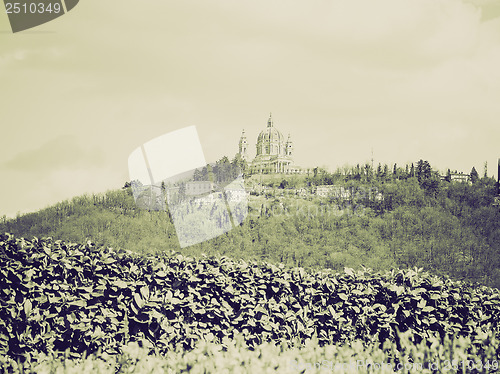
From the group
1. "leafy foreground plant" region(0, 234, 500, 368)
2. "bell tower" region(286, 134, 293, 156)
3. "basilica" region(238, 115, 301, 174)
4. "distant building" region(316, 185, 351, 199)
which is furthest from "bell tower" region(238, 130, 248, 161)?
"leafy foreground plant" region(0, 234, 500, 368)

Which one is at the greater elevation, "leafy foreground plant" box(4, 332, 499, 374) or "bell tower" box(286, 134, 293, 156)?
"bell tower" box(286, 134, 293, 156)

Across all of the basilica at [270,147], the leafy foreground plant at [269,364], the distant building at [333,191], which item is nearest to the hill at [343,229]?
the distant building at [333,191]

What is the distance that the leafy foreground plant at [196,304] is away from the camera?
A: 6332 millimetres

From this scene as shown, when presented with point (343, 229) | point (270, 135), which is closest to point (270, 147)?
point (270, 135)

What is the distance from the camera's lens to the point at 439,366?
5.58 m

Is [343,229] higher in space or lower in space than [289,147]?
lower

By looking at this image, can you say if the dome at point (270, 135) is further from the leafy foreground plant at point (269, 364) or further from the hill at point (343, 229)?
the leafy foreground plant at point (269, 364)

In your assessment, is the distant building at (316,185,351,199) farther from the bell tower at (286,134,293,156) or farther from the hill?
the bell tower at (286,134,293,156)

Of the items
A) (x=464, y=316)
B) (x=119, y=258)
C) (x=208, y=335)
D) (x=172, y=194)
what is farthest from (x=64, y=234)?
(x=464, y=316)

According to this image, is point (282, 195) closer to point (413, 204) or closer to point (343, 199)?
point (343, 199)

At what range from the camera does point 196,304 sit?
696 cm

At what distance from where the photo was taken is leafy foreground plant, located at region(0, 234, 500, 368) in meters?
6.33

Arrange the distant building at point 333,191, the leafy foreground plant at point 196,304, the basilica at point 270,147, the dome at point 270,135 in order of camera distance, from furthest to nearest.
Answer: the dome at point 270,135
the basilica at point 270,147
the distant building at point 333,191
the leafy foreground plant at point 196,304

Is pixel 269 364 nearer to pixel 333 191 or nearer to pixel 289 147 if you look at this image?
pixel 333 191
